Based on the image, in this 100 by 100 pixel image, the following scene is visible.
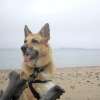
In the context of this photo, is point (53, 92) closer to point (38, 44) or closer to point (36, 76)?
point (36, 76)

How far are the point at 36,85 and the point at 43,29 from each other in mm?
648

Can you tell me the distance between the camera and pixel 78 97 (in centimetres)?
1741

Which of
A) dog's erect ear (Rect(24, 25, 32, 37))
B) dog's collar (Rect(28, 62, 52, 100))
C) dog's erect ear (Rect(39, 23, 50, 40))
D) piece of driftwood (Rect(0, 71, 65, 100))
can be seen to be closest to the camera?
piece of driftwood (Rect(0, 71, 65, 100))

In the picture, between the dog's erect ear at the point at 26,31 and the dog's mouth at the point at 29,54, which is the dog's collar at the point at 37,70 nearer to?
the dog's mouth at the point at 29,54

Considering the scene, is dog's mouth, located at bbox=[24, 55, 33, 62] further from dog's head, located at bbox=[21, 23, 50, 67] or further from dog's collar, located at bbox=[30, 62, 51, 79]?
dog's collar, located at bbox=[30, 62, 51, 79]

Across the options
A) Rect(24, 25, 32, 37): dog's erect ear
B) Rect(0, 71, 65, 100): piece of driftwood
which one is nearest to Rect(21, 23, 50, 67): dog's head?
Rect(24, 25, 32, 37): dog's erect ear

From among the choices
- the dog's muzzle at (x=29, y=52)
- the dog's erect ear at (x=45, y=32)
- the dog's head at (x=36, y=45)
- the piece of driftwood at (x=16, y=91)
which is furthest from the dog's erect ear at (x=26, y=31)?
the piece of driftwood at (x=16, y=91)

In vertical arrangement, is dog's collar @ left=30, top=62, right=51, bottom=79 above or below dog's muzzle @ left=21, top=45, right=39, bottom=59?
below

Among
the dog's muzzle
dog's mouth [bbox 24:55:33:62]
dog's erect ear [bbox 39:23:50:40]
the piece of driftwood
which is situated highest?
dog's erect ear [bbox 39:23:50:40]

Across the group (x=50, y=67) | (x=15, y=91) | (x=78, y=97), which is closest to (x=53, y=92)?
(x=15, y=91)

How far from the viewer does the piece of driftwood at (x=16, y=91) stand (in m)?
2.99

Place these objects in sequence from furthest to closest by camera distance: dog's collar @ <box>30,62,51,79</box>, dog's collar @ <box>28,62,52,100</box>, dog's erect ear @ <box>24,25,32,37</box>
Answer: dog's erect ear @ <box>24,25,32,37</box> → dog's collar @ <box>30,62,51,79</box> → dog's collar @ <box>28,62,52,100</box>

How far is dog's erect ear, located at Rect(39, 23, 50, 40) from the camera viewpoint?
404 centimetres

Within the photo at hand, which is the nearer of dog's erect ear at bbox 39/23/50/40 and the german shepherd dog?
the german shepherd dog
